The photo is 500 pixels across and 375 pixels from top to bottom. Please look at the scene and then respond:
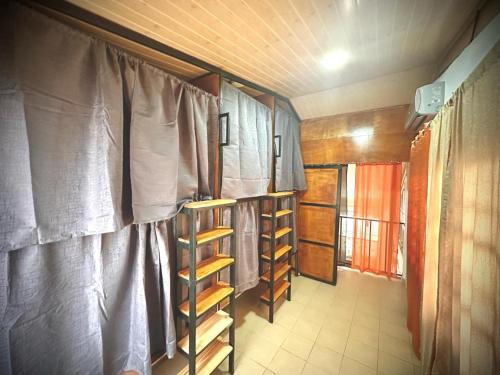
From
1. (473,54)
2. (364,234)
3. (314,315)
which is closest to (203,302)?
(314,315)

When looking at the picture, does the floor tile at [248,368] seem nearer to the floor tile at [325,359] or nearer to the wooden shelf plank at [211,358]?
the wooden shelf plank at [211,358]

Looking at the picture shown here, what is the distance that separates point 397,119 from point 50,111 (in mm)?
3419

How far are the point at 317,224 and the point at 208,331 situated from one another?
2.19 m

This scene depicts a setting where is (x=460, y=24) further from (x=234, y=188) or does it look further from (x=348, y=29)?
(x=234, y=188)

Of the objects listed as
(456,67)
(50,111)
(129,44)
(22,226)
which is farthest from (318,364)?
(129,44)

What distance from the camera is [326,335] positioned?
1953mm

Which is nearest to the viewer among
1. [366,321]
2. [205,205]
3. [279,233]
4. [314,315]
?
[205,205]

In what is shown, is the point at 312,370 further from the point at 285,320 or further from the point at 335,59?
the point at 335,59

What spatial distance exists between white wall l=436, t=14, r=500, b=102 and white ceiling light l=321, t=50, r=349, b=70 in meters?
0.76

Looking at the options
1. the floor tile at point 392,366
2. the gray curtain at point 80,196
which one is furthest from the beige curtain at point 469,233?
the gray curtain at point 80,196

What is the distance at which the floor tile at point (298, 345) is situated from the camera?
175 cm

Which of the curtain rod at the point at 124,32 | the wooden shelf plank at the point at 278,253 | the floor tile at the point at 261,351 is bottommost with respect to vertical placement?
the floor tile at the point at 261,351

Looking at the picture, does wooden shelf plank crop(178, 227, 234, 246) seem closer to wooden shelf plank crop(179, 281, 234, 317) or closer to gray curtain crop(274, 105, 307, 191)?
wooden shelf plank crop(179, 281, 234, 317)

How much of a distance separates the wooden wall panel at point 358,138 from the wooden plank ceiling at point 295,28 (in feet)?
2.69
